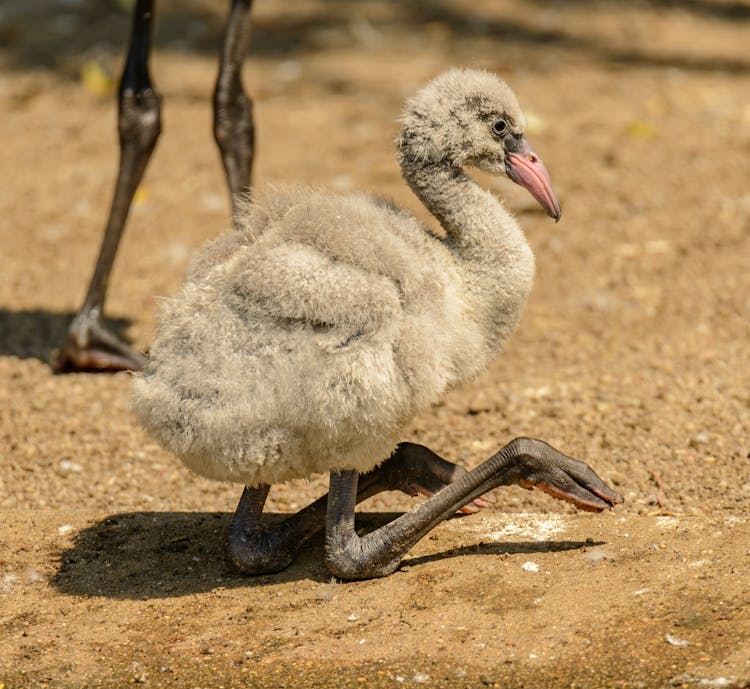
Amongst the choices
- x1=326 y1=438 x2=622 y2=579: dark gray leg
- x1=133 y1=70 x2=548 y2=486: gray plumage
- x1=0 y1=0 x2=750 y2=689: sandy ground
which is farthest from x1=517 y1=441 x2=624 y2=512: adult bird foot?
x1=133 y1=70 x2=548 y2=486: gray plumage

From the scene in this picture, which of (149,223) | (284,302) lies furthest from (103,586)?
(149,223)

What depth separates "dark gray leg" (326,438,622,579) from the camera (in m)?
4.26

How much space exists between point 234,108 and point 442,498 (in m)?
2.61

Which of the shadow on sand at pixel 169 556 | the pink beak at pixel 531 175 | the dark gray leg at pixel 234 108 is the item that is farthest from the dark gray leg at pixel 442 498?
the dark gray leg at pixel 234 108

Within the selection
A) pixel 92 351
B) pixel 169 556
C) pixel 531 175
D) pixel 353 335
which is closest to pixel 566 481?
pixel 353 335

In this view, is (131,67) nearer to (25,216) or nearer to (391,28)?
(25,216)

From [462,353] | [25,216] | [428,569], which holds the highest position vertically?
[462,353]

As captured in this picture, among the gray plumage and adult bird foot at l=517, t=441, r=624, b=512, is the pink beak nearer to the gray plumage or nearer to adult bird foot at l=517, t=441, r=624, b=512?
the gray plumage

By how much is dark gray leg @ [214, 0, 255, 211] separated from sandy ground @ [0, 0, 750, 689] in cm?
115

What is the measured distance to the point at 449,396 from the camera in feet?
19.4

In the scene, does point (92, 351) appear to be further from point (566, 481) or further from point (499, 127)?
point (566, 481)

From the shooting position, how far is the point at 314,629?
3.98m

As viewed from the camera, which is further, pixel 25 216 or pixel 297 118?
pixel 297 118

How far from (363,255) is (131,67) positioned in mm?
2617
